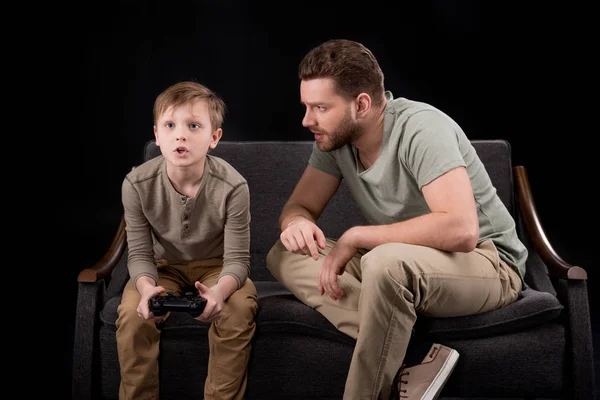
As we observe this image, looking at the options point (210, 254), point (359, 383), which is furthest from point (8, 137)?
point (359, 383)

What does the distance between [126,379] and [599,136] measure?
3.17m

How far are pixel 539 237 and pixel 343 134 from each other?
0.92 m

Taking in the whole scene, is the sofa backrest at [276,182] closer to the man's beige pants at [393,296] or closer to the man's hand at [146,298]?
the man's beige pants at [393,296]

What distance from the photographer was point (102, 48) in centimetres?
489

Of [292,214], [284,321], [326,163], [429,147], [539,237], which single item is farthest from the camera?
[539,237]

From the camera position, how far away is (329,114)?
9.99 ft

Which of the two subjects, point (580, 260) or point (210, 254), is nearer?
point (210, 254)

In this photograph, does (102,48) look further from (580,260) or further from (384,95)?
(580,260)

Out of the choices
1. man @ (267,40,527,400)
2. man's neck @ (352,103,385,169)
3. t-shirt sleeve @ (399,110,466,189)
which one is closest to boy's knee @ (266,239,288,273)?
man @ (267,40,527,400)

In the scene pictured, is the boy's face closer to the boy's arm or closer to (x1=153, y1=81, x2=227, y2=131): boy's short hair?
(x1=153, y1=81, x2=227, y2=131): boy's short hair

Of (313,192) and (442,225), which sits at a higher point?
(442,225)

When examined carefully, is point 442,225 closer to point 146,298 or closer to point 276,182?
point 146,298

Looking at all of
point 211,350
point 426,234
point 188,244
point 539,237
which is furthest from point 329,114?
point 539,237

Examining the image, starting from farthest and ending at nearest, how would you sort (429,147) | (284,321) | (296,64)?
1. (296,64)
2. (284,321)
3. (429,147)
